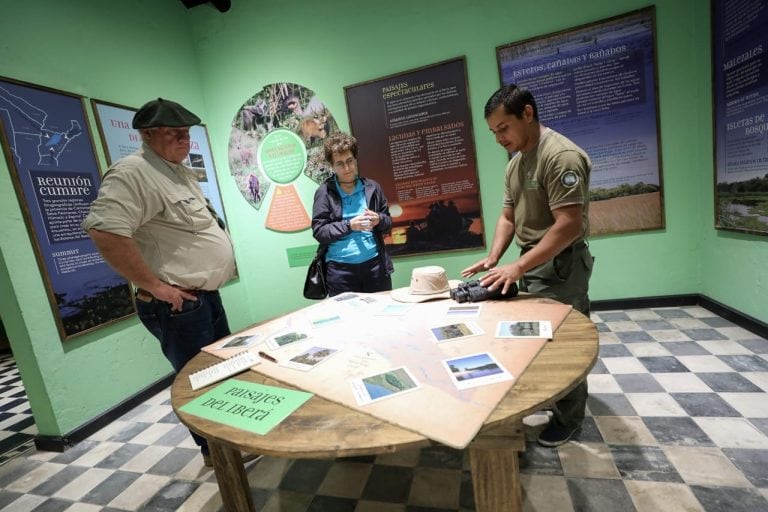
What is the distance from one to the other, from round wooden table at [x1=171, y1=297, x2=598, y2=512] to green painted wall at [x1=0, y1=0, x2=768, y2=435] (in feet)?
6.60

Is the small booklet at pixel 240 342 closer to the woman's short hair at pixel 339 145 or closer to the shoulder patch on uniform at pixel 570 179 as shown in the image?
the woman's short hair at pixel 339 145

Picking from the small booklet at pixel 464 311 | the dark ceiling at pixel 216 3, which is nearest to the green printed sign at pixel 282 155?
the dark ceiling at pixel 216 3

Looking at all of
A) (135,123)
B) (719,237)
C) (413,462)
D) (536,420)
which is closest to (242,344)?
(413,462)

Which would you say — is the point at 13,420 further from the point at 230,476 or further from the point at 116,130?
the point at 230,476

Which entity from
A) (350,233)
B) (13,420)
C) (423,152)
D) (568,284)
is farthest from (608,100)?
(13,420)

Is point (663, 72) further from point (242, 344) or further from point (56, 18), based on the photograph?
point (56, 18)

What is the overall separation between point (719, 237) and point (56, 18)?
508 cm

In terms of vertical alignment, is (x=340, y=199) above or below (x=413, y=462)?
above

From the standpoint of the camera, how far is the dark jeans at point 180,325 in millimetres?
1720

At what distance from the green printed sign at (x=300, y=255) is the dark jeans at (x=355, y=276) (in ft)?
4.47

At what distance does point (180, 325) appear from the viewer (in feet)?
5.71

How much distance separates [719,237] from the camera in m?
2.84

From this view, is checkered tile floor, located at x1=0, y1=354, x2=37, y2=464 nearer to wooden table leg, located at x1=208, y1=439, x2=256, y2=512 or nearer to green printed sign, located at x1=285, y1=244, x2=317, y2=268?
wooden table leg, located at x1=208, y1=439, x2=256, y2=512

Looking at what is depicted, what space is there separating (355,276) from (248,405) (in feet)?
4.63
